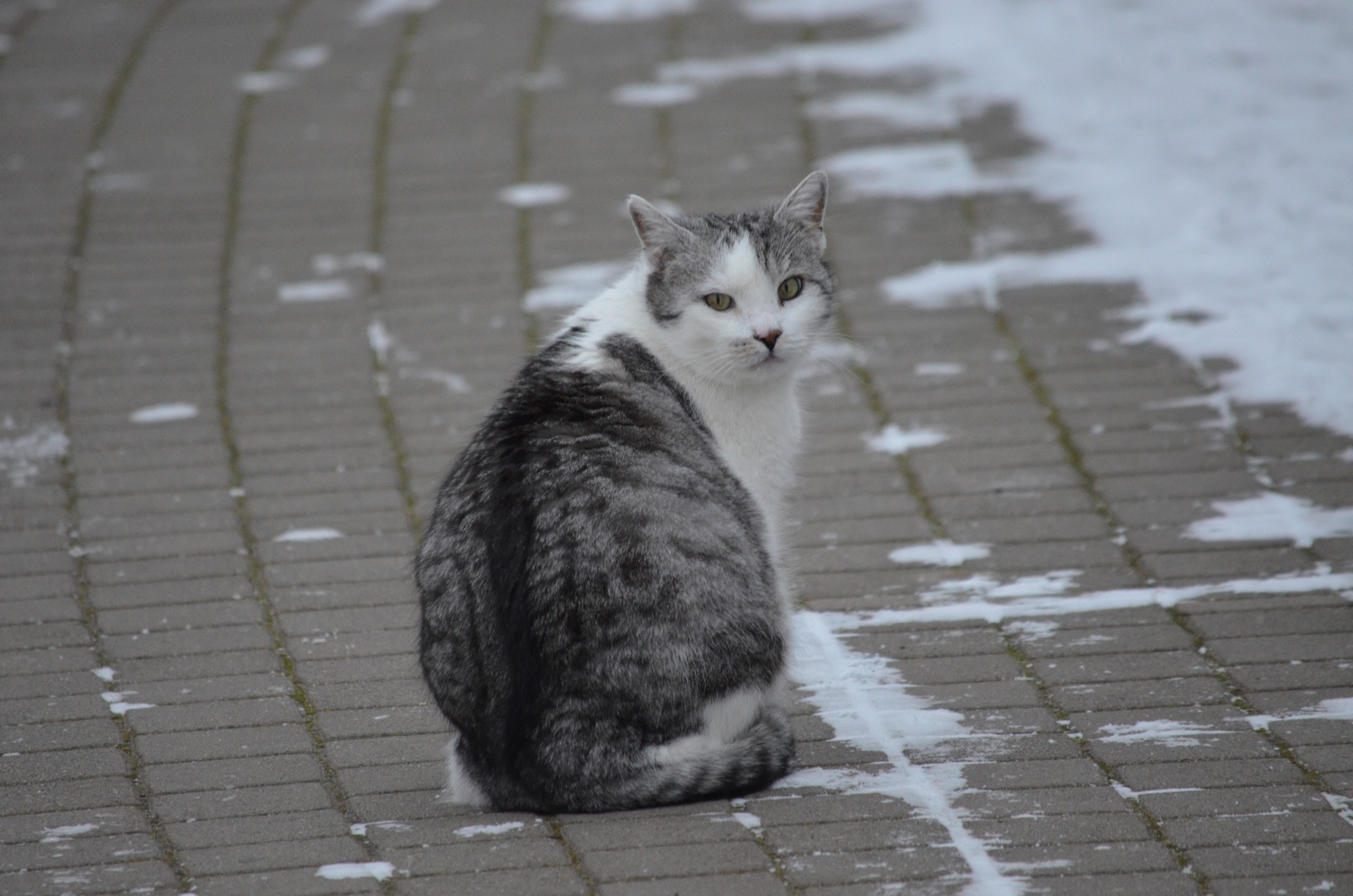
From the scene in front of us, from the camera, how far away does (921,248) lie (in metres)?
6.81

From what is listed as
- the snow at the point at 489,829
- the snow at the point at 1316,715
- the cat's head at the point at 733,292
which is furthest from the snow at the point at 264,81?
the snow at the point at 1316,715

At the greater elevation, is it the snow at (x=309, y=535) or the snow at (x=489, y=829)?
the snow at (x=489, y=829)

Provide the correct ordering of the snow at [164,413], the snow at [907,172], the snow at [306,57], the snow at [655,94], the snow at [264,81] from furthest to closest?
the snow at [306,57]
the snow at [264,81]
the snow at [655,94]
the snow at [907,172]
the snow at [164,413]

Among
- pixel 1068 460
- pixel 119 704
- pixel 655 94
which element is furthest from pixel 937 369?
pixel 119 704

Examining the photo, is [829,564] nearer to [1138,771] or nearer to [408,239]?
[1138,771]

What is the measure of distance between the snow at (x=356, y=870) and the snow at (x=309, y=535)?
6.20 feet

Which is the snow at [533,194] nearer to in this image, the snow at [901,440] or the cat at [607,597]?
the snow at [901,440]

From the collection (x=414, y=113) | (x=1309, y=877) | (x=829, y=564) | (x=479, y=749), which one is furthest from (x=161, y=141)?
(x=1309, y=877)

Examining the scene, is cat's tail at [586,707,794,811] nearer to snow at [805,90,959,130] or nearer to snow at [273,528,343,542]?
snow at [273,528,343,542]

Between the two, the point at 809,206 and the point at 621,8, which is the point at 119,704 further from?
the point at 621,8

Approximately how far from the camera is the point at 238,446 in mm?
5594

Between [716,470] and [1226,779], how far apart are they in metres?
1.38

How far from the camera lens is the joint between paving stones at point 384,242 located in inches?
210

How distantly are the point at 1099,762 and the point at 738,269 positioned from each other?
4.87ft
